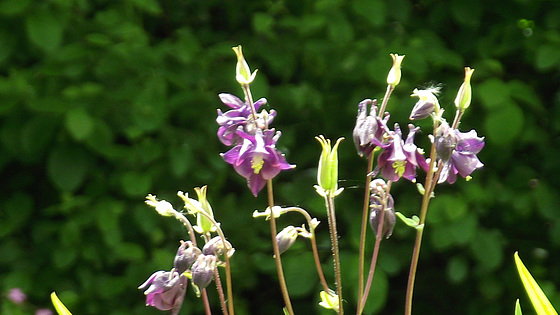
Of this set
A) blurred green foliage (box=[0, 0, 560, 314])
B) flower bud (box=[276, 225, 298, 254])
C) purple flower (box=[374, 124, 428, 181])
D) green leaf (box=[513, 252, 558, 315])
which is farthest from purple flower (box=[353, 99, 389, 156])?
blurred green foliage (box=[0, 0, 560, 314])

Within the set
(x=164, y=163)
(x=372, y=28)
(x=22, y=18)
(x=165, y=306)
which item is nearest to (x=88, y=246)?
(x=164, y=163)

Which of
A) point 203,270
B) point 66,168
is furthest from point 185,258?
point 66,168

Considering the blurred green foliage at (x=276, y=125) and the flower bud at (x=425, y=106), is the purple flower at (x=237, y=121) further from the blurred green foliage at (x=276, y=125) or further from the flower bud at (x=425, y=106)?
the blurred green foliage at (x=276, y=125)

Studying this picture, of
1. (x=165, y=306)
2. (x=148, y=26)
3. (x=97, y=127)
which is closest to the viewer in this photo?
(x=165, y=306)

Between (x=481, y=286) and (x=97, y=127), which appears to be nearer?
(x=97, y=127)

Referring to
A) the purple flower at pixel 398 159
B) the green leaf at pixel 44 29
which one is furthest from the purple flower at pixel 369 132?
the green leaf at pixel 44 29

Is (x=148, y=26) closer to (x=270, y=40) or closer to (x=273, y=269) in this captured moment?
(x=270, y=40)

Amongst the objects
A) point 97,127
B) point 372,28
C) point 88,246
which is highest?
point 372,28
